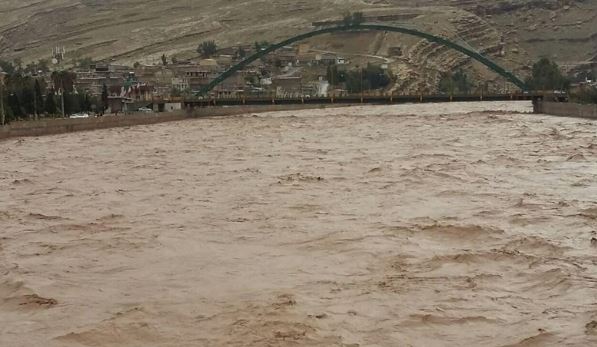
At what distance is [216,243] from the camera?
45.1 ft

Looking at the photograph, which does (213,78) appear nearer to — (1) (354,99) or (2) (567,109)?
(1) (354,99)

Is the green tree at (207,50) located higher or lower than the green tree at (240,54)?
higher

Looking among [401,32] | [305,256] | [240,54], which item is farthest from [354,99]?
[240,54]

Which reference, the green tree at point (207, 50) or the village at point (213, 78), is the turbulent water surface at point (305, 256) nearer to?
the village at point (213, 78)

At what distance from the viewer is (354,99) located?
332ft

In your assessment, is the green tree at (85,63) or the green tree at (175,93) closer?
the green tree at (175,93)

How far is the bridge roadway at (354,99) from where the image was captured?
9731 cm

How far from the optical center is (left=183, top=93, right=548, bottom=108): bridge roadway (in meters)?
97.3

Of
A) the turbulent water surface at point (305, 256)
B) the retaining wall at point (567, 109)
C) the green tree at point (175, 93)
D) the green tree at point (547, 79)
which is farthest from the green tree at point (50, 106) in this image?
the green tree at point (547, 79)

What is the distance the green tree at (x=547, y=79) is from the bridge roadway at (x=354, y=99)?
28.4 m

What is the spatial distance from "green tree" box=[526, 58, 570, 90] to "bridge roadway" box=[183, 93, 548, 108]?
2845 cm

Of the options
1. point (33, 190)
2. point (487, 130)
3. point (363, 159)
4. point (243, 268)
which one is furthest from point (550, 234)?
point (487, 130)

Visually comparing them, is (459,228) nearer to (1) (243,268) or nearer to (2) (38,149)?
(1) (243,268)

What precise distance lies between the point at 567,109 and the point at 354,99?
35.1 meters
